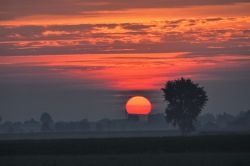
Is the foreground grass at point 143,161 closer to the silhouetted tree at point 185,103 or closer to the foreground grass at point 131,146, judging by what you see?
the foreground grass at point 131,146

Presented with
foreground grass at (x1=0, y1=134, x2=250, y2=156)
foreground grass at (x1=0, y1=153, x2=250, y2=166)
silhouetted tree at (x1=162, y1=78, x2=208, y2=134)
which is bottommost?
foreground grass at (x1=0, y1=153, x2=250, y2=166)

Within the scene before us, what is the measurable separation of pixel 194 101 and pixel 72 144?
64.8 metres

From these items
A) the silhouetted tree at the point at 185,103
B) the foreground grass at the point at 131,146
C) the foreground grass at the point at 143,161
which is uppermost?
the silhouetted tree at the point at 185,103

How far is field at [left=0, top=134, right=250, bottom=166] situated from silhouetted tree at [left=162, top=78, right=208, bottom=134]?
58.8 meters

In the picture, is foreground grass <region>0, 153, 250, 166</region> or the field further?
the field

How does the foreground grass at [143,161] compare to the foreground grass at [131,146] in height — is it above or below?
below

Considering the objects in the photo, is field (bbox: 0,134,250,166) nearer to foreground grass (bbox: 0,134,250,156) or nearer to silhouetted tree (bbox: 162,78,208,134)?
foreground grass (bbox: 0,134,250,156)

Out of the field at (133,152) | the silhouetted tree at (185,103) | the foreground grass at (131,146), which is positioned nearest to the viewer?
the field at (133,152)

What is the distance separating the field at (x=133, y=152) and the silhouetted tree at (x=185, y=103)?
58808 mm

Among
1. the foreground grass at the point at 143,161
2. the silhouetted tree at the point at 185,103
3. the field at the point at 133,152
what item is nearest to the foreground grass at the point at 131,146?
the field at the point at 133,152

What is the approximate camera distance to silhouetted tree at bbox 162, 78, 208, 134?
12175 centimetres

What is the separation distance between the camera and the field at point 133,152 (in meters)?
42.4

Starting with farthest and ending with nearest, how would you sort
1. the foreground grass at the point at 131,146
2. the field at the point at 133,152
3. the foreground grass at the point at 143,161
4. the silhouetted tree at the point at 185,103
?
the silhouetted tree at the point at 185,103 → the foreground grass at the point at 131,146 → the field at the point at 133,152 → the foreground grass at the point at 143,161

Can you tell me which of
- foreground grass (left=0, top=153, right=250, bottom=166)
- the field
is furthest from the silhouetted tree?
foreground grass (left=0, top=153, right=250, bottom=166)
